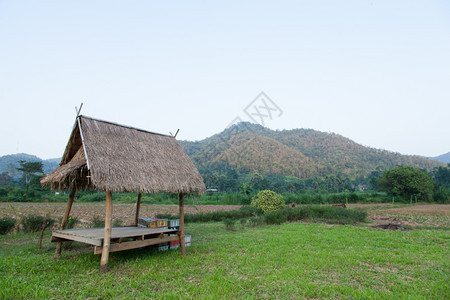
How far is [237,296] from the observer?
4.03 metres

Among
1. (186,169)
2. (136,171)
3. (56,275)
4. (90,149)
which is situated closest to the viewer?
(56,275)

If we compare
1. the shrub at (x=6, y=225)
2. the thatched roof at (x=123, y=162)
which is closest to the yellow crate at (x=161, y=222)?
the thatched roof at (x=123, y=162)

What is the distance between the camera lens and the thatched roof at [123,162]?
5402 mm

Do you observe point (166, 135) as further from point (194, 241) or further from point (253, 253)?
point (253, 253)

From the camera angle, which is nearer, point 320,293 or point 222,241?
point 320,293

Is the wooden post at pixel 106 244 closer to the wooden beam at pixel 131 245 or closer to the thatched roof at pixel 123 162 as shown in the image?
the wooden beam at pixel 131 245

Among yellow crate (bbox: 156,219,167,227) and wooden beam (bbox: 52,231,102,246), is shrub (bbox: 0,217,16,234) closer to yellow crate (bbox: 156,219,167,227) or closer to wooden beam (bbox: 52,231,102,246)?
wooden beam (bbox: 52,231,102,246)

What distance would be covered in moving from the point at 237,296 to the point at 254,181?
3615cm

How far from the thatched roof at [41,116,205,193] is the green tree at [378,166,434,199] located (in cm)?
2998

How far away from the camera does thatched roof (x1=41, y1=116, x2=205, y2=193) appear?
17.7ft

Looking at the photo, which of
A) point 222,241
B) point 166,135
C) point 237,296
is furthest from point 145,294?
point 166,135

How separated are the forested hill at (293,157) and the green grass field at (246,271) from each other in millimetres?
43307

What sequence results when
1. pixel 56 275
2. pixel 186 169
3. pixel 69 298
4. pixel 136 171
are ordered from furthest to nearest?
pixel 186 169 → pixel 136 171 → pixel 56 275 → pixel 69 298

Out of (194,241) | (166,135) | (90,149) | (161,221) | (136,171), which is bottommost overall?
(194,241)
